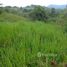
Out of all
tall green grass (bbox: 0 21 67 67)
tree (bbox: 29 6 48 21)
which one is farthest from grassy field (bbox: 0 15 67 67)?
tree (bbox: 29 6 48 21)

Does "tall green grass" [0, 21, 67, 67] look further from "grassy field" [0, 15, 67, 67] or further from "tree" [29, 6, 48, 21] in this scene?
"tree" [29, 6, 48, 21]

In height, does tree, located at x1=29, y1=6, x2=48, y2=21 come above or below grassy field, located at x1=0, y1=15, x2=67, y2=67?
below

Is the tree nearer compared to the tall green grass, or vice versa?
the tall green grass

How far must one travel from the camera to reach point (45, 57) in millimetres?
3482

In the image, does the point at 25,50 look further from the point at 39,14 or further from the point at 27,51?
the point at 39,14

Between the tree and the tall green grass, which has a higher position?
the tall green grass

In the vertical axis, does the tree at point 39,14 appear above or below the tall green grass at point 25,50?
below

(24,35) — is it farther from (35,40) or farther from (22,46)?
(22,46)

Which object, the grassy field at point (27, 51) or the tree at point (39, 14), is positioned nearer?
Answer: the grassy field at point (27, 51)

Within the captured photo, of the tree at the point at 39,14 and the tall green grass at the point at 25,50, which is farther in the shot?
the tree at the point at 39,14

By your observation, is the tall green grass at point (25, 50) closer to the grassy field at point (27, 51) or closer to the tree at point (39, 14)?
the grassy field at point (27, 51)

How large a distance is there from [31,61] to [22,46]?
1.38 ft

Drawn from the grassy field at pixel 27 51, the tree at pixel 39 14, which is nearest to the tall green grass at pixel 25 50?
the grassy field at pixel 27 51

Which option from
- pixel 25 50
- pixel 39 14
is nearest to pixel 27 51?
pixel 25 50
